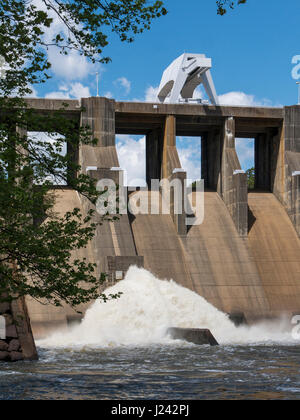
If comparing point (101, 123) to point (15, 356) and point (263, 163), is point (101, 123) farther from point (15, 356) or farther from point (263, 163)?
point (15, 356)

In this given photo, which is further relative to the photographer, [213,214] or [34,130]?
[213,214]

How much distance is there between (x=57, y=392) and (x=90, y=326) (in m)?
14.8

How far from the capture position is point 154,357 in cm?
1978

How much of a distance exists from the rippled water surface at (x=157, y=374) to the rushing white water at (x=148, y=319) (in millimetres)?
4029

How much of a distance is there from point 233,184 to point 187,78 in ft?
25.7

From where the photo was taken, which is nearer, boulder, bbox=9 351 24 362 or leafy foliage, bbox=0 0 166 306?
leafy foliage, bbox=0 0 166 306

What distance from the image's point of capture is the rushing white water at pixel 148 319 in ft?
86.3

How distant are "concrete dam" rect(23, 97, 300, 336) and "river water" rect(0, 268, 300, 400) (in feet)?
5.60

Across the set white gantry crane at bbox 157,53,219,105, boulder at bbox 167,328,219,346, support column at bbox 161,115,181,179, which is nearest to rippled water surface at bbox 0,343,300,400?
boulder at bbox 167,328,219,346

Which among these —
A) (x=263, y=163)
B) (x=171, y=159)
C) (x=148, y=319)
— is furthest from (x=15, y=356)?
(x=263, y=163)

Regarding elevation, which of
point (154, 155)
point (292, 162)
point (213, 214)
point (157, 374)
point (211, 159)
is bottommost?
point (157, 374)

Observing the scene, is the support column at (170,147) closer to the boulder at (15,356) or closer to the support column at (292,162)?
the support column at (292,162)

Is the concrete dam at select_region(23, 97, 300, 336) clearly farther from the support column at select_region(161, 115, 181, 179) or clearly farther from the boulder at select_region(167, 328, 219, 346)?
the boulder at select_region(167, 328, 219, 346)

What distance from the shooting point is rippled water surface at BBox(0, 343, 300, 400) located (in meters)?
13.0
